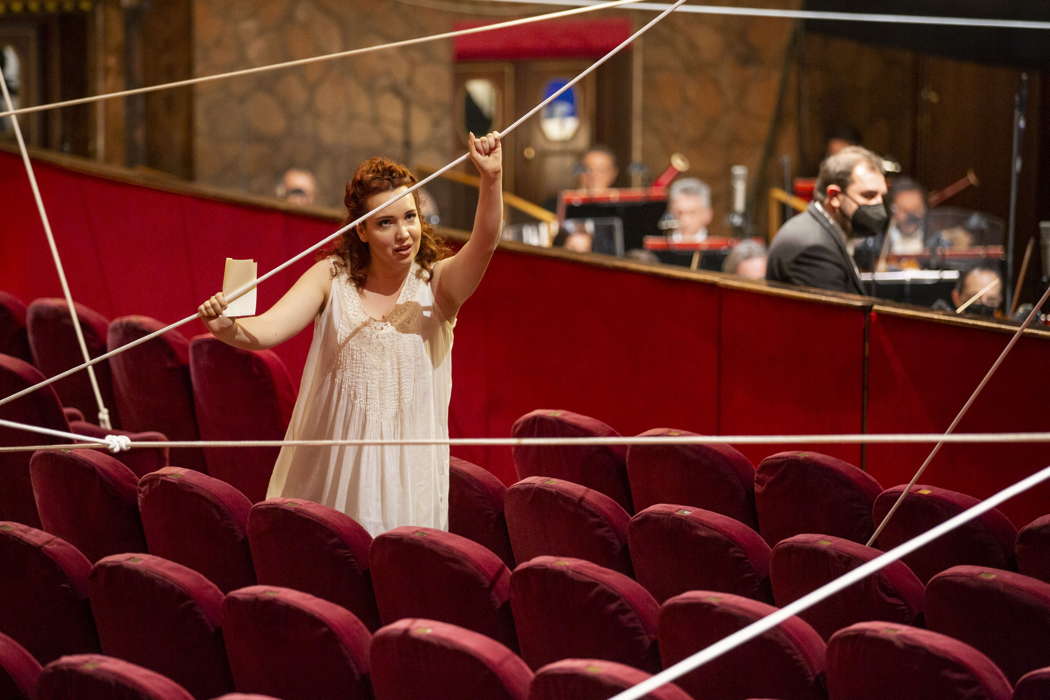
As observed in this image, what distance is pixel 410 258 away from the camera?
3.01ft

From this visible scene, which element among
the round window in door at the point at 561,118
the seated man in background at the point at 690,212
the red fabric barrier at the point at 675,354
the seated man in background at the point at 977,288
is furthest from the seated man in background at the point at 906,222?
the red fabric barrier at the point at 675,354

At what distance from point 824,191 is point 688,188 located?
112 centimetres

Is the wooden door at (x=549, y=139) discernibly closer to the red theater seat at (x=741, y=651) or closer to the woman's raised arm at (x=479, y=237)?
the woman's raised arm at (x=479, y=237)

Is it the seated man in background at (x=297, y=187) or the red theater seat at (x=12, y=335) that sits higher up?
the seated man in background at (x=297, y=187)

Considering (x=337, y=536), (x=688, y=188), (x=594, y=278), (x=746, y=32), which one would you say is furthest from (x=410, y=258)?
(x=746, y=32)

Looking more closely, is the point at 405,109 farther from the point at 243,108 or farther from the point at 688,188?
the point at 688,188

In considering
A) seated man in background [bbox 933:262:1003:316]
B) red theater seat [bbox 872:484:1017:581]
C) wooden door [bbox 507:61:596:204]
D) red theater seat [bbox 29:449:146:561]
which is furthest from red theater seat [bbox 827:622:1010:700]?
wooden door [bbox 507:61:596:204]

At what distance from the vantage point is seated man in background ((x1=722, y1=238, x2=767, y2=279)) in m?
1.82

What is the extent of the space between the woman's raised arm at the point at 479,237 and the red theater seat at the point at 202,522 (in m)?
0.18

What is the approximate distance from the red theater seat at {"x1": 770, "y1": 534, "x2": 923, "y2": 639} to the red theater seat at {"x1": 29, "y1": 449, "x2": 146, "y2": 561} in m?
0.40

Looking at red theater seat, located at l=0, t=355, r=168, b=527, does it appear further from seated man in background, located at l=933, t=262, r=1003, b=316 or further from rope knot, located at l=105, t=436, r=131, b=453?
seated man in background, located at l=933, t=262, r=1003, b=316

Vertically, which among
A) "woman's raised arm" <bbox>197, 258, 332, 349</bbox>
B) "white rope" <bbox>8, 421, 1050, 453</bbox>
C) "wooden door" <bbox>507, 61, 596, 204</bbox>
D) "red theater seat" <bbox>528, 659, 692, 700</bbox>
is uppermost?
"wooden door" <bbox>507, 61, 596, 204</bbox>

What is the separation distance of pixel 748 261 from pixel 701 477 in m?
0.91

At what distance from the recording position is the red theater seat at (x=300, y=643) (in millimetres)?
694
